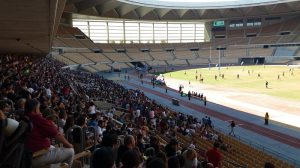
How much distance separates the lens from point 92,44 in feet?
244

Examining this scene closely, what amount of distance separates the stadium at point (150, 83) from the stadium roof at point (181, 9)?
0.23m

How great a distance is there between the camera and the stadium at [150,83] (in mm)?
5496

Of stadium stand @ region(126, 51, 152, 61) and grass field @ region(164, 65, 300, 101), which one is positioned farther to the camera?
stadium stand @ region(126, 51, 152, 61)

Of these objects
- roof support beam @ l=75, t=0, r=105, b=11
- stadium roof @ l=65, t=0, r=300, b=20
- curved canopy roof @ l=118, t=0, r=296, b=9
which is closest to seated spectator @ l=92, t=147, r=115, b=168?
stadium roof @ l=65, t=0, r=300, b=20

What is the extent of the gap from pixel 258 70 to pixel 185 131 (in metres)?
50.8

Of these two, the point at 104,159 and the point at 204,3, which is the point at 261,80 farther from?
the point at 104,159

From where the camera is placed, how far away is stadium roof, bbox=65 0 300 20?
67875 mm

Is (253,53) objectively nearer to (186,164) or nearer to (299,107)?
(299,107)

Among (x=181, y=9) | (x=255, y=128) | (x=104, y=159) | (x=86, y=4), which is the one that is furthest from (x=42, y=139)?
(x=181, y=9)

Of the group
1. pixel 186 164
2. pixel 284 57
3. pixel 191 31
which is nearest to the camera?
pixel 186 164

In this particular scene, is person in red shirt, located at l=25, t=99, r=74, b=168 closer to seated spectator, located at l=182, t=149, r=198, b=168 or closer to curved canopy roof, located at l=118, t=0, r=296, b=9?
seated spectator, located at l=182, t=149, r=198, b=168

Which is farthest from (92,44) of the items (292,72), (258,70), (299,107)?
(299,107)

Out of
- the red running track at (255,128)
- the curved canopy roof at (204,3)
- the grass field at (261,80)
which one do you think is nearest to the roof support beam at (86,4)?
the curved canopy roof at (204,3)

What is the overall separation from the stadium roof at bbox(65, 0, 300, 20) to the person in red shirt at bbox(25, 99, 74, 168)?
6086 centimetres
